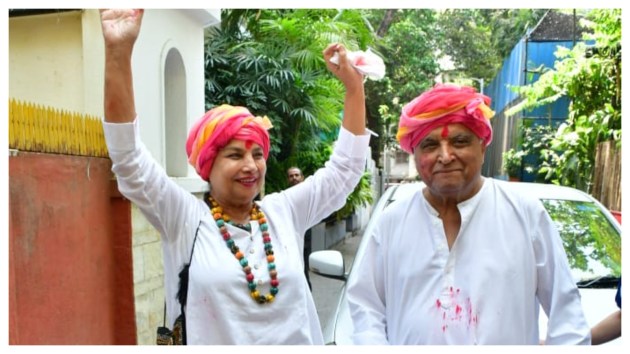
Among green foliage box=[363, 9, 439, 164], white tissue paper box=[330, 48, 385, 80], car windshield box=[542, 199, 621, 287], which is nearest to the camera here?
white tissue paper box=[330, 48, 385, 80]

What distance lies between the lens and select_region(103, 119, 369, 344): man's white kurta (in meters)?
1.87

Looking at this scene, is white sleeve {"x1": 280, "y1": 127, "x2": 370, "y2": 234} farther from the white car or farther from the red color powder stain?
the white car

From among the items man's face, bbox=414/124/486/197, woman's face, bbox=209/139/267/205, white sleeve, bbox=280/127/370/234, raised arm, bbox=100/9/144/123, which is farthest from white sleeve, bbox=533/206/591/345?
raised arm, bbox=100/9/144/123

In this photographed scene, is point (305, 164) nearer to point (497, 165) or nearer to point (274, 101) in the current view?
point (274, 101)

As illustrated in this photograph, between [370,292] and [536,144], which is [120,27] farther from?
[536,144]

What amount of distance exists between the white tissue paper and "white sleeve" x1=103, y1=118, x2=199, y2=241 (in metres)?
0.81

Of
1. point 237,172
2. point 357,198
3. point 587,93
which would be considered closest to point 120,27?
point 237,172

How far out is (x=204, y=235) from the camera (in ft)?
6.60

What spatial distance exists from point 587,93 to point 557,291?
904cm

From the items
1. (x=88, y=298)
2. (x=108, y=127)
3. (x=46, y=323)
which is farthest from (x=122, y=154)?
(x=88, y=298)

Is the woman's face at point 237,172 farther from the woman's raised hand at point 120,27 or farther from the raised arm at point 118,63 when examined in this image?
the woman's raised hand at point 120,27

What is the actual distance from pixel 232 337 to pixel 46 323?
1.75 meters

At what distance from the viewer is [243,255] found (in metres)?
2.01

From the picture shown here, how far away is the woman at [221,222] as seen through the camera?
5.97 feet
